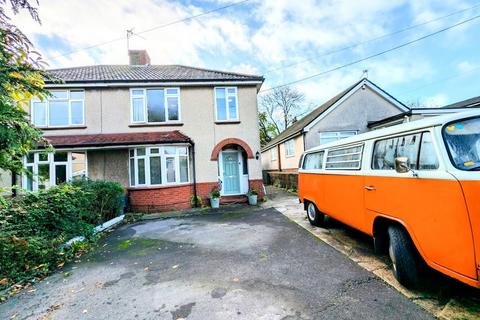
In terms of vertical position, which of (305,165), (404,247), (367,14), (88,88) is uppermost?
(367,14)

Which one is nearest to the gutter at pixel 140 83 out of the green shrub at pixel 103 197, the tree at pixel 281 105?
the green shrub at pixel 103 197

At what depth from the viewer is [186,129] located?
11.9 meters

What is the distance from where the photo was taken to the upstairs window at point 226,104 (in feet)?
39.5

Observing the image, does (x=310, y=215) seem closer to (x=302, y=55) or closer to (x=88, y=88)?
(x=88, y=88)

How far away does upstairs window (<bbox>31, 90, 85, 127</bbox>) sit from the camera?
37.6 ft

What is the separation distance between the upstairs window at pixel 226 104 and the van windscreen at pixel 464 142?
32.8 ft

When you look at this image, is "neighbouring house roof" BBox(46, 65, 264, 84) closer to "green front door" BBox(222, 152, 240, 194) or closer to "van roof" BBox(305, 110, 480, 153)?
"green front door" BBox(222, 152, 240, 194)

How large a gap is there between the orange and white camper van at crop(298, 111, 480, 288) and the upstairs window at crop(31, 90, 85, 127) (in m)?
13.1

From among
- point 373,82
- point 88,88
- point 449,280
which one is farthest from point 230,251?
point 373,82

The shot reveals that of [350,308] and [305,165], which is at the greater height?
[305,165]

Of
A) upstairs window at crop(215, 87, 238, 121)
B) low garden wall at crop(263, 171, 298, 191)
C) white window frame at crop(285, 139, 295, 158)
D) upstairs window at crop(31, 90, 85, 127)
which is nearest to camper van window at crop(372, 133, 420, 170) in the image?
upstairs window at crop(215, 87, 238, 121)

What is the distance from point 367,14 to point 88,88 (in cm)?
1373

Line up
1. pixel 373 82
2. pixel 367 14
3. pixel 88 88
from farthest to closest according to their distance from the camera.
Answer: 1. pixel 373 82
2. pixel 88 88
3. pixel 367 14

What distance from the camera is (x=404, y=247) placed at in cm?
311
